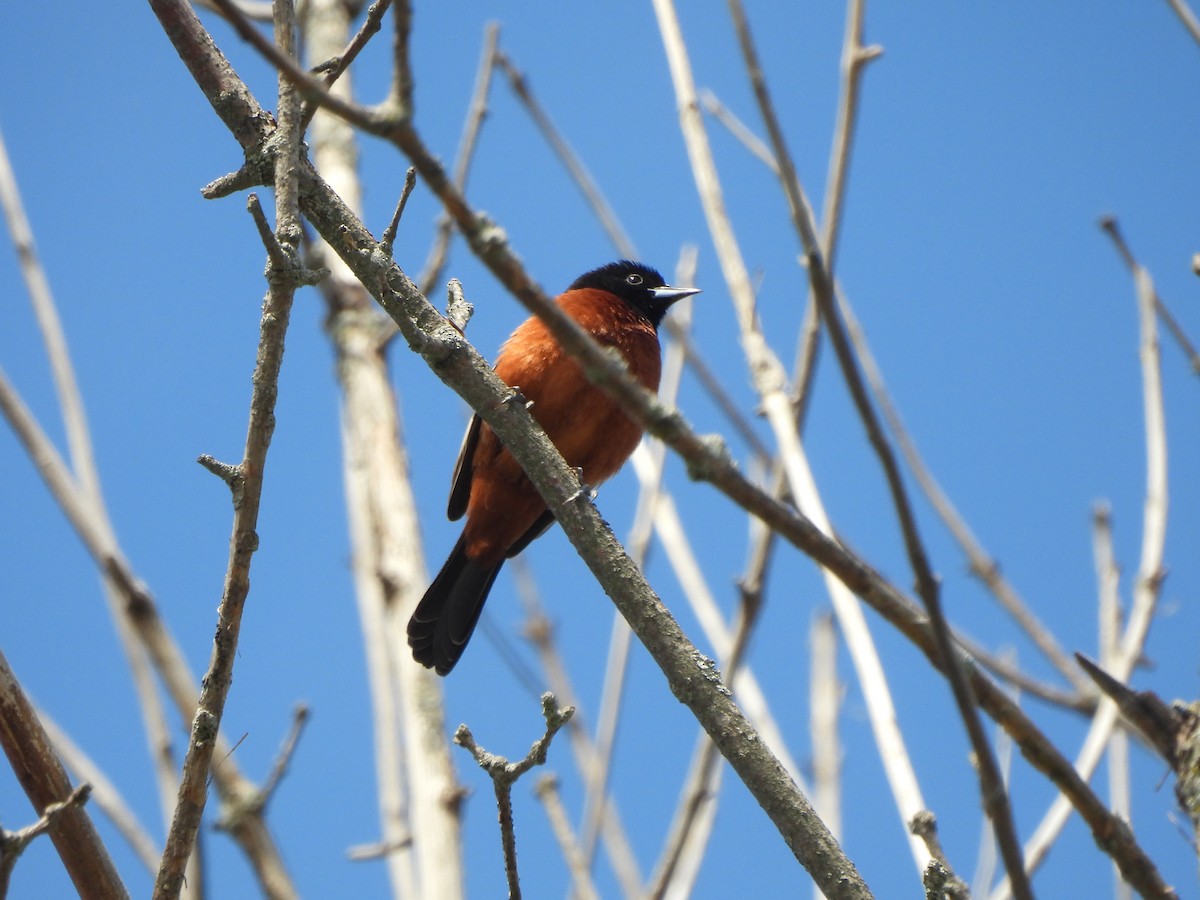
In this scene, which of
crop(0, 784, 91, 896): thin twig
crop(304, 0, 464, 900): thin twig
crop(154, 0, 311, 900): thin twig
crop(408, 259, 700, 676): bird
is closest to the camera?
crop(0, 784, 91, 896): thin twig

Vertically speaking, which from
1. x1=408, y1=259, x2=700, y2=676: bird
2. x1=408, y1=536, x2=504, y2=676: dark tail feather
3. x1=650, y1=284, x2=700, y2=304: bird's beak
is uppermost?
x1=650, y1=284, x2=700, y2=304: bird's beak

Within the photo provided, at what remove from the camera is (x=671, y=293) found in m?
5.75

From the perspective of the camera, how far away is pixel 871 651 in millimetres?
3098

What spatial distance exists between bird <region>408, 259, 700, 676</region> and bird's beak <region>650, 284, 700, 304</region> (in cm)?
40

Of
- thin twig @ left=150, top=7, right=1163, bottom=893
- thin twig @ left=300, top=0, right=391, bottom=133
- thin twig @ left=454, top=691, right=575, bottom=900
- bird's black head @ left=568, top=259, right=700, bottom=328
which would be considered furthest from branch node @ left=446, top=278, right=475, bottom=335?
bird's black head @ left=568, top=259, right=700, bottom=328

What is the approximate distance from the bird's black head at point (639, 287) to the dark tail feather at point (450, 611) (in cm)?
145

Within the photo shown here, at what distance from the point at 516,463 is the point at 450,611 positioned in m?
0.63

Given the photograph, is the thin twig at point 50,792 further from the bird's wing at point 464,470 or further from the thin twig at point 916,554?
the bird's wing at point 464,470

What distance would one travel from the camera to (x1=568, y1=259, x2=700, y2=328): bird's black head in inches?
227

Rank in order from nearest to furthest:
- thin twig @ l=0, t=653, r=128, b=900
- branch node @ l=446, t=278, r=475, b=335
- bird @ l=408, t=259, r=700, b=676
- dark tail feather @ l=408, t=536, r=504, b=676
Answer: thin twig @ l=0, t=653, r=128, b=900, branch node @ l=446, t=278, r=475, b=335, dark tail feather @ l=408, t=536, r=504, b=676, bird @ l=408, t=259, r=700, b=676

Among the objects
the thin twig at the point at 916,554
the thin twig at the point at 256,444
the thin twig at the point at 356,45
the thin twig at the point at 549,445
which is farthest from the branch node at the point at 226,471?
the thin twig at the point at 916,554

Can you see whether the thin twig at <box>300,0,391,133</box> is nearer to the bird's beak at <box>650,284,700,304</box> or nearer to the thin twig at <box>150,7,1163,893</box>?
the thin twig at <box>150,7,1163,893</box>

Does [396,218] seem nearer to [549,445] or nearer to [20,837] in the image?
[549,445]

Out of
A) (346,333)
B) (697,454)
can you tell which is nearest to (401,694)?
(346,333)
